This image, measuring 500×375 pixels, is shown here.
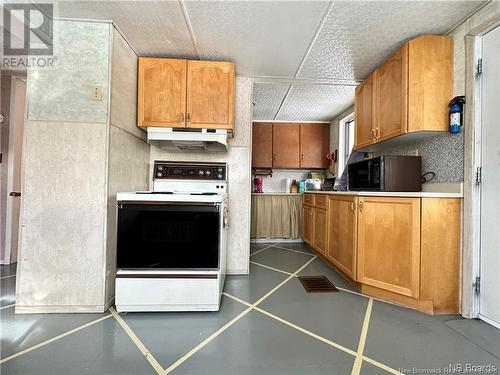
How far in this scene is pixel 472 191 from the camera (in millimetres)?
1608

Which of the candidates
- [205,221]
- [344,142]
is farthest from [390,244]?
[344,142]

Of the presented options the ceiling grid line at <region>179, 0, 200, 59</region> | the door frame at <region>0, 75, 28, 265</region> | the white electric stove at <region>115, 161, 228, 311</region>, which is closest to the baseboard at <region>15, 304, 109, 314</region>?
the white electric stove at <region>115, 161, 228, 311</region>

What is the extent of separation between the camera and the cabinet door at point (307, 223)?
3.26 metres

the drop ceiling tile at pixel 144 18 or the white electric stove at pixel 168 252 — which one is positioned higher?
the drop ceiling tile at pixel 144 18

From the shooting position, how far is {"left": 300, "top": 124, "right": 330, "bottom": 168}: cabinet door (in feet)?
13.5

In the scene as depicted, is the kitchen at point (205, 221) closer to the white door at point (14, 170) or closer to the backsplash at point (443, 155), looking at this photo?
the backsplash at point (443, 155)

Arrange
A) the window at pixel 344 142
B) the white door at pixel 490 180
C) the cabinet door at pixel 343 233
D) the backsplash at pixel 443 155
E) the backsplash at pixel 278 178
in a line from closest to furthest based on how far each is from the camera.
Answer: the white door at pixel 490 180
the backsplash at pixel 443 155
the cabinet door at pixel 343 233
the window at pixel 344 142
the backsplash at pixel 278 178

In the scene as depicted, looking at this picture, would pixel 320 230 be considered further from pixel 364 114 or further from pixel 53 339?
pixel 53 339

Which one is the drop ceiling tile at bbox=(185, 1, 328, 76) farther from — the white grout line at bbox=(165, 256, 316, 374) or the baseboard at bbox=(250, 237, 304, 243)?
the baseboard at bbox=(250, 237, 304, 243)

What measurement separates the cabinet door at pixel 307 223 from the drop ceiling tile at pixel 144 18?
99.3 inches

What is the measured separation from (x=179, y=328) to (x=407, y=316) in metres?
1.62

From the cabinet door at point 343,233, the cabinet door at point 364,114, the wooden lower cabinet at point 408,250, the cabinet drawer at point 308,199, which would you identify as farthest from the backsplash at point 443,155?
the cabinet drawer at point 308,199

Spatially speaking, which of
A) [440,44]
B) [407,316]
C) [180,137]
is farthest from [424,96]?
[180,137]

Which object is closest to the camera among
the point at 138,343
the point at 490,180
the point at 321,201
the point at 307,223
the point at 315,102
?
the point at 138,343
